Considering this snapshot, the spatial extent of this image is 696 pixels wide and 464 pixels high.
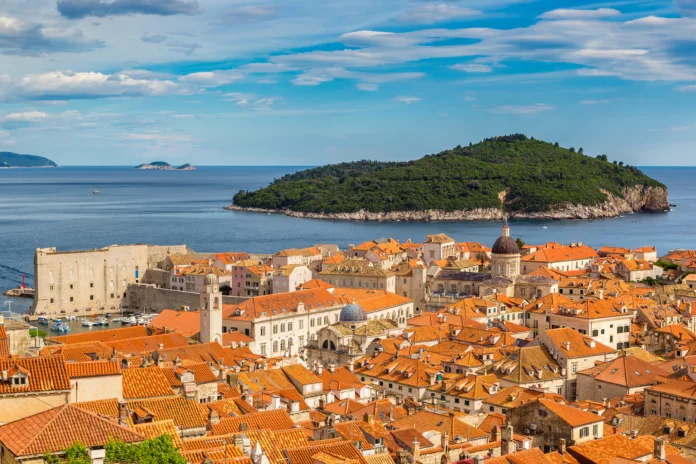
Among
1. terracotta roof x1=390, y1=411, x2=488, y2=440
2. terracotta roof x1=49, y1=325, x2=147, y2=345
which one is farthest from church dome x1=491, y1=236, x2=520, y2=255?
terracotta roof x1=390, y1=411, x2=488, y2=440

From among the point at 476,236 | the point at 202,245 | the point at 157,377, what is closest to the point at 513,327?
the point at 157,377

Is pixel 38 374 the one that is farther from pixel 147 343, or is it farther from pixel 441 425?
pixel 147 343

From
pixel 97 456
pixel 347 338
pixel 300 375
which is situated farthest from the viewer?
pixel 347 338

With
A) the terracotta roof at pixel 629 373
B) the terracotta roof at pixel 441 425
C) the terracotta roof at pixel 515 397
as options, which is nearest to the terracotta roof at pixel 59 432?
the terracotta roof at pixel 441 425

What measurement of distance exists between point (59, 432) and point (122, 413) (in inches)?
134

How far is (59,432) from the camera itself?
47.3 feet

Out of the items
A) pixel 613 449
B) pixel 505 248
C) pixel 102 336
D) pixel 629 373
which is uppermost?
pixel 505 248

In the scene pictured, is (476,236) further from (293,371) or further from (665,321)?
(293,371)

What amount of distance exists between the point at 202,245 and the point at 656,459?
4787 inches

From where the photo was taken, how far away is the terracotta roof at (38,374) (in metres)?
16.9

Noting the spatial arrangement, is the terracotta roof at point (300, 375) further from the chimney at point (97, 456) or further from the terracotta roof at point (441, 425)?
the chimney at point (97, 456)

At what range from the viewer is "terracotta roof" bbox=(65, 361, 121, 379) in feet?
62.7

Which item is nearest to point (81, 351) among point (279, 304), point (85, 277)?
point (279, 304)

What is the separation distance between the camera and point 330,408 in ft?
103
